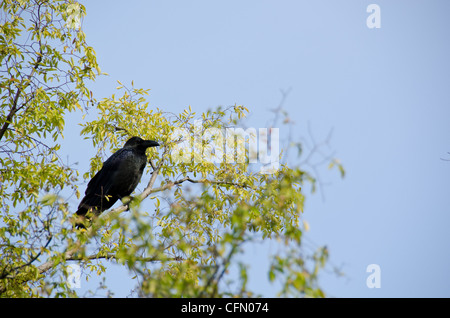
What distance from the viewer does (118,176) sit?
7.95 meters

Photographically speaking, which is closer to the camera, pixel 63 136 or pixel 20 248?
pixel 20 248

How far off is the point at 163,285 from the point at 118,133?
5850 millimetres

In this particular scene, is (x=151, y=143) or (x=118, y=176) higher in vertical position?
(x=151, y=143)

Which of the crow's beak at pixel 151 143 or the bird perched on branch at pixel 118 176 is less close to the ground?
the crow's beak at pixel 151 143

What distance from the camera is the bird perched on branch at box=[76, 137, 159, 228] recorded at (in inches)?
312

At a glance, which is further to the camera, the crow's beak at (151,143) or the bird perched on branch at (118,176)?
the crow's beak at (151,143)

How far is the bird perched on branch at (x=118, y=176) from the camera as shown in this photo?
7.93 meters

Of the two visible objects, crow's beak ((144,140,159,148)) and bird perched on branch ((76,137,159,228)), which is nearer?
bird perched on branch ((76,137,159,228))

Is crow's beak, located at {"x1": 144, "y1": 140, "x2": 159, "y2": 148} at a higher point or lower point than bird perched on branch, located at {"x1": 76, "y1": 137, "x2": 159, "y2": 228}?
higher

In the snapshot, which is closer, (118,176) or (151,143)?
(118,176)
